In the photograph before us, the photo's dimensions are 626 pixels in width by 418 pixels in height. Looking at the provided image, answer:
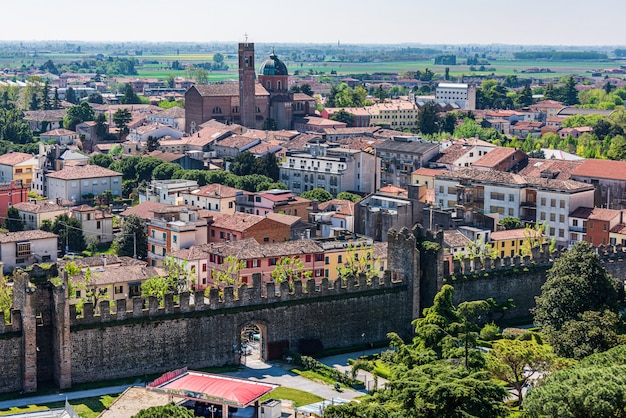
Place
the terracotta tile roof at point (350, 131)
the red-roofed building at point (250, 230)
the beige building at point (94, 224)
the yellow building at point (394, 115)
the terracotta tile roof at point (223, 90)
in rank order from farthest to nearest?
1. the yellow building at point (394, 115)
2. the terracotta tile roof at point (223, 90)
3. the terracotta tile roof at point (350, 131)
4. the beige building at point (94, 224)
5. the red-roofed building at point (250, 230)

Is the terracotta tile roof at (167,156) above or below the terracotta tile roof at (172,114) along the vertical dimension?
below

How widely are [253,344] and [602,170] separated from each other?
40736mm

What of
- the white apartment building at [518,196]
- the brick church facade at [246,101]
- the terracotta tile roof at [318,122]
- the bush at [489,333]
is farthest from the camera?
the terracotta tile roof at [318,122]

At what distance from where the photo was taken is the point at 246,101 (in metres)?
125

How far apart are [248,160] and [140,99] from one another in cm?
8915

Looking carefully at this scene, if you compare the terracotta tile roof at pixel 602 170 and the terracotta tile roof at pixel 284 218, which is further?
the terracotta tile roof at pixel 602 170

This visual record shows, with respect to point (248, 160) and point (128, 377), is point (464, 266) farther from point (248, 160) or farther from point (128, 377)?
point (248, 160)

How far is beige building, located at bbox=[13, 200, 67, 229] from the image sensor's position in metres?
73.7

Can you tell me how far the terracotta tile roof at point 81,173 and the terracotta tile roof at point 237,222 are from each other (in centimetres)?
2290

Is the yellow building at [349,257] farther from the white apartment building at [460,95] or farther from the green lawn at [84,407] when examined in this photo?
the white apartment building at [460,95]

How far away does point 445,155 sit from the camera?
303 ft

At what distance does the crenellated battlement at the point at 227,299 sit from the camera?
40125 mm

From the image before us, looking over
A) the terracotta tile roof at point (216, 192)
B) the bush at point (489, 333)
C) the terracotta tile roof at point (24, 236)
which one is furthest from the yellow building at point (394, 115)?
the bush at point (489, 333)

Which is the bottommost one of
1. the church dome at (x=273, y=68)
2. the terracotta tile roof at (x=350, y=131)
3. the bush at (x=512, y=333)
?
the bush at (x=512, y=333)
